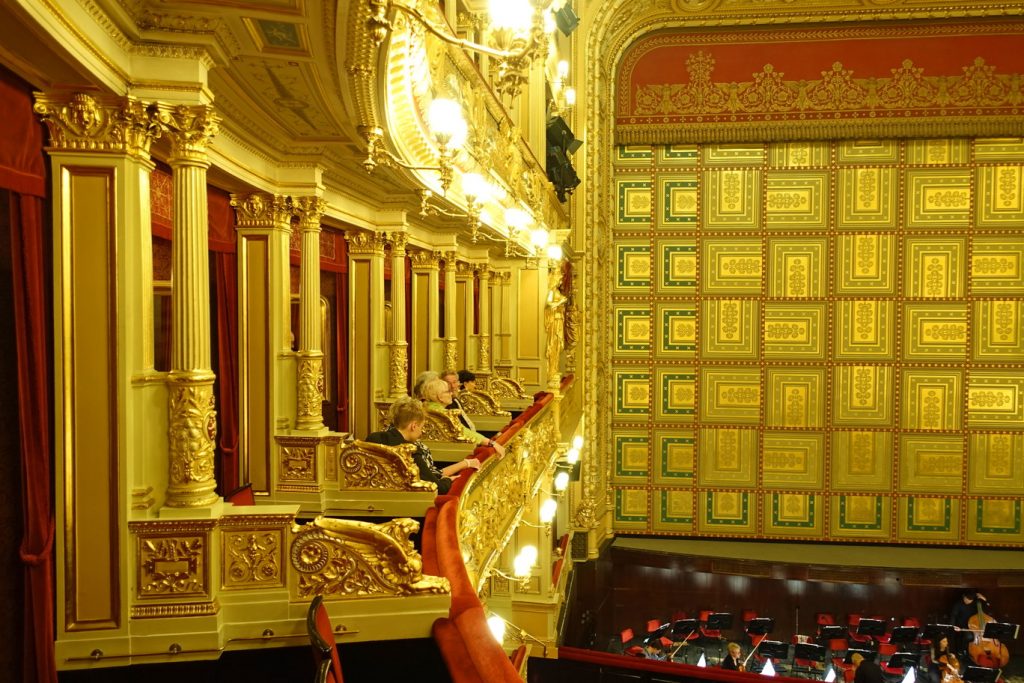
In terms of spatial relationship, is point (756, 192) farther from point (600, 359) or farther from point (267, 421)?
point (267, 421)

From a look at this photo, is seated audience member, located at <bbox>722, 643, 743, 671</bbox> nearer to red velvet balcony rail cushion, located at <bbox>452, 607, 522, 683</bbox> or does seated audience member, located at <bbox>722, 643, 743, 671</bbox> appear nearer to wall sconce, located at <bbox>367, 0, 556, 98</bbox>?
red velvet balcony rail cushion, located at <bbox>452, 607, 522, 683</bbox>

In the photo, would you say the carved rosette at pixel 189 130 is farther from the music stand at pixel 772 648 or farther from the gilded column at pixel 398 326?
the music stand at pixel 772 648

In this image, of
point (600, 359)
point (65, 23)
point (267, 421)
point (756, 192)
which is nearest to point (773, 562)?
point (600, 359)

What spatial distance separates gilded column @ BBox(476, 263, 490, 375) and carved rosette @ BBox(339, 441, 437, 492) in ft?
22.7

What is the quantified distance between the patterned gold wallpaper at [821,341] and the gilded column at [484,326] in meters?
3.65

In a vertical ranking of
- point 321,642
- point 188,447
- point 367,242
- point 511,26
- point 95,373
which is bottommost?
point 321,642

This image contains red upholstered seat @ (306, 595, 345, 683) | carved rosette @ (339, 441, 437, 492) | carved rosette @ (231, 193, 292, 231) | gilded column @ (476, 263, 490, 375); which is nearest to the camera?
red upholstered seat @ (306, 595, 345, 683)

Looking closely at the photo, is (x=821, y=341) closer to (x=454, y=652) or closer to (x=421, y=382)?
(x=421, y=382)

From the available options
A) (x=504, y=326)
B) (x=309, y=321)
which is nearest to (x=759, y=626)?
(x=504, y=326)

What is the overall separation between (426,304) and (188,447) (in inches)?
276

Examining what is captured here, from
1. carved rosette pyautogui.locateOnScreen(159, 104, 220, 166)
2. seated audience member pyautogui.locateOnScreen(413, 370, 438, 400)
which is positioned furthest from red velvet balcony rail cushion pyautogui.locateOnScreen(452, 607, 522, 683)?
seated audience member pyautogui.locateOnScreen(413, 370, 438, 400)

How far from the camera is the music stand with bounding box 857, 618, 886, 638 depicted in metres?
12.2

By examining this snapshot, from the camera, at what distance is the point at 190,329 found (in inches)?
140

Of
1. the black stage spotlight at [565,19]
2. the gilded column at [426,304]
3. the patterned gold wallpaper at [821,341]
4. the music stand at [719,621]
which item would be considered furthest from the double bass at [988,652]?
the black stage spotlight at [565,19]
